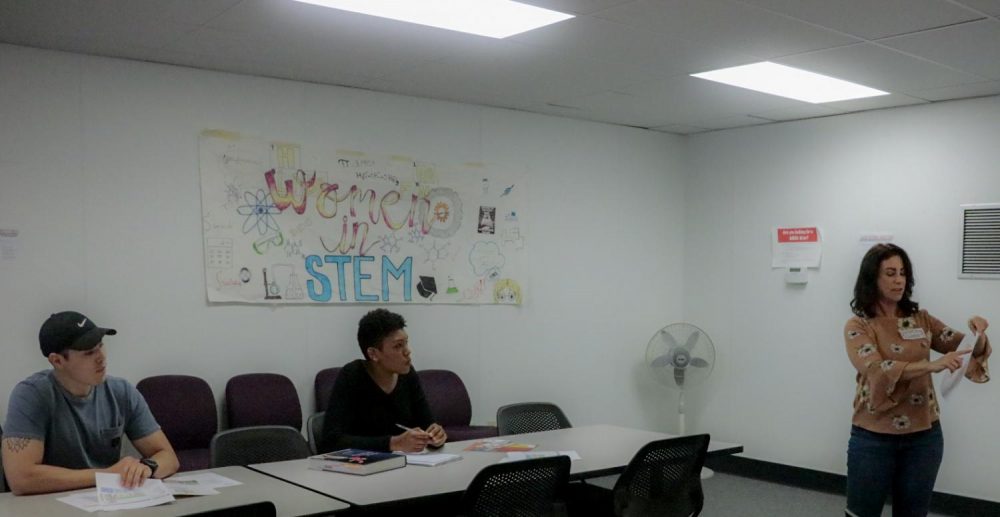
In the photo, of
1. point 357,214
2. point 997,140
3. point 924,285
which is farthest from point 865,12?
point 357,214

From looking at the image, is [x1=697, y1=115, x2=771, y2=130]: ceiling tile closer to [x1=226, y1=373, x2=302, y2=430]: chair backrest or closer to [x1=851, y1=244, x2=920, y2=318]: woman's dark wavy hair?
[x1=851, y1=244, x2=920, y2=318]: woman's dark wavy hair

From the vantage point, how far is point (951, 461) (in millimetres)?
5816

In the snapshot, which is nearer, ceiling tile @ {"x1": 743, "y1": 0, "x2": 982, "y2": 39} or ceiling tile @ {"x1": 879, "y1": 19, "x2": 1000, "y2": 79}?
ceiling tile @ {"x1": 743, "y1": 0, "x2": 982, "y2": 39}

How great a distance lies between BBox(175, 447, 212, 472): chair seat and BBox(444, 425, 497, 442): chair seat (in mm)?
1433

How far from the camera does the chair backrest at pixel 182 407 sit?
4.74m

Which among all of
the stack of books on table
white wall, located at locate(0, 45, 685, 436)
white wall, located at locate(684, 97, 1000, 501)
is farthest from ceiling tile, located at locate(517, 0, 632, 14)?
white wall, located at locate(684, 97, 1000, 501)

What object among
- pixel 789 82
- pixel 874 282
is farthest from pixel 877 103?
pixel 874 282

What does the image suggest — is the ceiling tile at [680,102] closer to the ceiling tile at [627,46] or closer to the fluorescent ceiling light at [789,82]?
the fluorescent ceiling light at [789,82]

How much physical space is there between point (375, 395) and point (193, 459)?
1.24m

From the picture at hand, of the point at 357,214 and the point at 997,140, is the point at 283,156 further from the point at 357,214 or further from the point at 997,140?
the point at 997,140

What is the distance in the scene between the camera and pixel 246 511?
249 centimetres

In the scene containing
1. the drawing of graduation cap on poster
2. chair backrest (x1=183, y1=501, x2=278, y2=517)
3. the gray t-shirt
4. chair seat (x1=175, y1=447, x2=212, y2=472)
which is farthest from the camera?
the drawing of graduation cap on poster

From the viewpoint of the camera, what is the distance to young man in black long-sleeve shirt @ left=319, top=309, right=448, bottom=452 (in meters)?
3.85

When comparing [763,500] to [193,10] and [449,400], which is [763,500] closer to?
[449,400]
